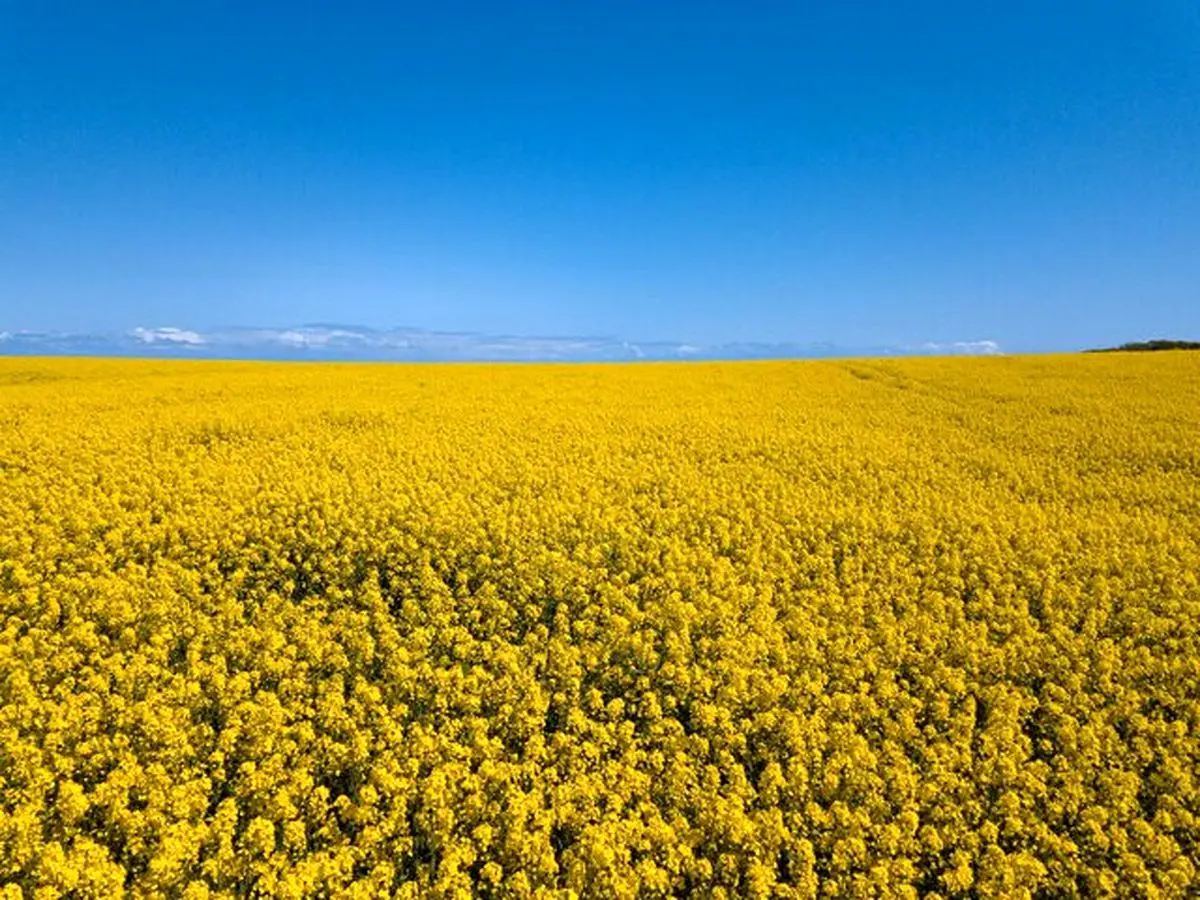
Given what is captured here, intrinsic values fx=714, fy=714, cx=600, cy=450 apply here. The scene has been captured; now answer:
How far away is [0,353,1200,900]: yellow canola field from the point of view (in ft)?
16.8

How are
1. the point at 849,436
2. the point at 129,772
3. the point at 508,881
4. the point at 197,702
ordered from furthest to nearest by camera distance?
1. the point at 849,436
2. the point at 197,702
3. the point at 129,772
4. the point at 508,881

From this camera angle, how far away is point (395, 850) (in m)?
5.08

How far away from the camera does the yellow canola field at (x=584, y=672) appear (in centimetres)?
513

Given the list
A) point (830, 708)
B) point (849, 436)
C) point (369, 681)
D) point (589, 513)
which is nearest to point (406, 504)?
point (589, 513)

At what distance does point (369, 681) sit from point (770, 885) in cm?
430

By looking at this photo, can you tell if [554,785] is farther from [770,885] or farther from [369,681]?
[369,681]

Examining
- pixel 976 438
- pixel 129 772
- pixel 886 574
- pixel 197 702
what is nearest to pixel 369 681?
pixel 197 702

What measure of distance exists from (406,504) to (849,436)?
37.0 feet

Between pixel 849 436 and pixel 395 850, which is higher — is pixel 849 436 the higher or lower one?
the higher one

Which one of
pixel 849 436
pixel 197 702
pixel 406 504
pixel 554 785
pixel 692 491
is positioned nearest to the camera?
pixel 554 785

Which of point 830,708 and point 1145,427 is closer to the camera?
point 830,708

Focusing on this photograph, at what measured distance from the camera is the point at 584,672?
733cm

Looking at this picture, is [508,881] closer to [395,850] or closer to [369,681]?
[395,850]

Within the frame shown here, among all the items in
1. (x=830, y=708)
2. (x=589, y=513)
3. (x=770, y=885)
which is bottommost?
Result: (x=770, y=885)
